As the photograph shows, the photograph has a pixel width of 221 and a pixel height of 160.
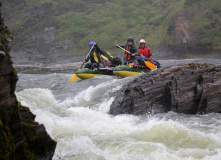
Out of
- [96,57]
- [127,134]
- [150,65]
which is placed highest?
[96,57]

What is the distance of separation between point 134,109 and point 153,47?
22467mm

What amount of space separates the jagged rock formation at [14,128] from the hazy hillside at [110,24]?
23.2m

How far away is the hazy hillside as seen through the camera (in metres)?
27.2

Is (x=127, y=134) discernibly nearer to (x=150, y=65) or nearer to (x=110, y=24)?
(x=150, y=65)

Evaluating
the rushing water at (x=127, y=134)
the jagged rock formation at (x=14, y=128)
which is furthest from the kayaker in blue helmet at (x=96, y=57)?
the jagged rock formation at (x=14, y=128)

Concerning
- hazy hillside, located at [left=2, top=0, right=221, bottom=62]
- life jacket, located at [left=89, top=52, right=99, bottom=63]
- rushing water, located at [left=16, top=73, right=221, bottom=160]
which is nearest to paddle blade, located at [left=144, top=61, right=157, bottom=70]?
life jacket, located at [left=89, top=52, right=99, bottom=63]

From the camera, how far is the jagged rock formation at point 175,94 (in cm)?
767

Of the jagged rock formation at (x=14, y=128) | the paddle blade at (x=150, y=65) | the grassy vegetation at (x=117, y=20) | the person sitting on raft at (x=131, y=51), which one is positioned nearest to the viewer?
the jagged rock formation at (x=14, y=128)

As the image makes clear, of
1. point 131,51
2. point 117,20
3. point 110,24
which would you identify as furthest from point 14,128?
point 117,20

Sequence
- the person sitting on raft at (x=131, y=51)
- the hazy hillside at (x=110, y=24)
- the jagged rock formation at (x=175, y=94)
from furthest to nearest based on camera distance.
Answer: the hazy hillside at (x=110, y=24)
the person sitting on raft at (x=131, y=51)
the jagged rock formation at (x=175, y=94)

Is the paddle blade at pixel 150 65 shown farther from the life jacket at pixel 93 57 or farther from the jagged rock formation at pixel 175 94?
the jagged rock formation at pixel 175 94

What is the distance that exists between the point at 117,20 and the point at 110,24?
3.92 feet

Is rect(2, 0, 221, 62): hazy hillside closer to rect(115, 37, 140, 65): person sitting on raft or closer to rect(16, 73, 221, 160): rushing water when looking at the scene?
rect(115, 37, 140, 65): person sitting on raft

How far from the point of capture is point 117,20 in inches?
1449
